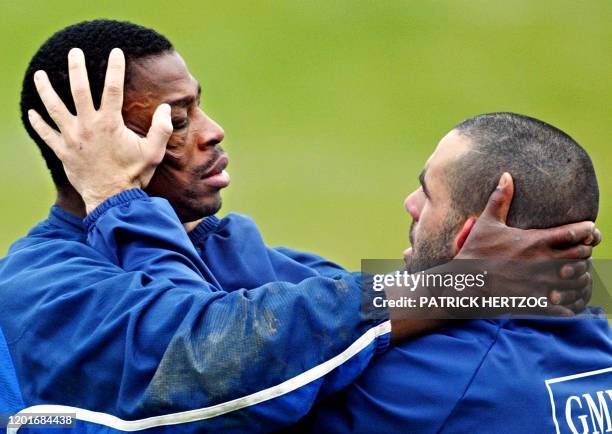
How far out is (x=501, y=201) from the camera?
10.6ft

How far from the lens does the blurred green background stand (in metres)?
11.4

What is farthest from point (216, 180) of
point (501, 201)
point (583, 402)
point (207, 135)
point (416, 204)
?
point (583, 402)

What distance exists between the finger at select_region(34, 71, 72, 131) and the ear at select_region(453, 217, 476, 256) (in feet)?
3.89

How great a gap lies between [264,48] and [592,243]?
11.1 meters

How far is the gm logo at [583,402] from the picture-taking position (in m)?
3.22

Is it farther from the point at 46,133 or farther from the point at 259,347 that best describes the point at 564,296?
the point at 46,133

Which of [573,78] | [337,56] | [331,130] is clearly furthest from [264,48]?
[573,78]

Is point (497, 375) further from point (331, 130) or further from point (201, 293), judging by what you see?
point (331, 130)

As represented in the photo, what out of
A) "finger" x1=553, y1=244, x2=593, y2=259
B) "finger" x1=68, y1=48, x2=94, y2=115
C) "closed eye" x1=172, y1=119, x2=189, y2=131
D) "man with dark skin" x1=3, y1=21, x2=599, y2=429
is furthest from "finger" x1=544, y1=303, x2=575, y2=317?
"finger" x1=68, y1=48, x2=94, y2=115

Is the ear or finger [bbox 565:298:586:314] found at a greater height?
the ear

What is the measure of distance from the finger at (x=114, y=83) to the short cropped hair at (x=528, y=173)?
983 millimetres

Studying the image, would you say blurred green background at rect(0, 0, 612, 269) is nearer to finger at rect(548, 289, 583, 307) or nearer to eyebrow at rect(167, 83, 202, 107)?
eyebrow at rect(167, 83, 202, 107)

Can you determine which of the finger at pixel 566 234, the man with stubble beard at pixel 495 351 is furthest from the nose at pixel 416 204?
the finger at pixel 566 234

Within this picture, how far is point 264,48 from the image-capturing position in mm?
14180
